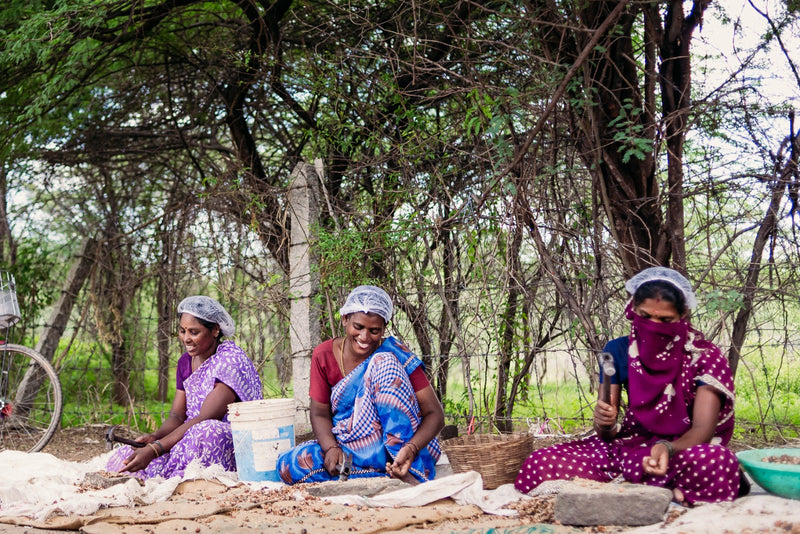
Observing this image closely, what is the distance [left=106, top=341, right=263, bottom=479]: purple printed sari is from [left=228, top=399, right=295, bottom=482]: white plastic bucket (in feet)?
0.80

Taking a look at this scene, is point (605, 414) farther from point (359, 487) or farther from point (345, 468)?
point (345, 468)

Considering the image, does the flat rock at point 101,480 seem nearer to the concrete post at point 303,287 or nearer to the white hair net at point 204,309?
the white hair net at point 204,309

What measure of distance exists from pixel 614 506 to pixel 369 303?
157 centimetres

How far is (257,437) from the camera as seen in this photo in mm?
3969

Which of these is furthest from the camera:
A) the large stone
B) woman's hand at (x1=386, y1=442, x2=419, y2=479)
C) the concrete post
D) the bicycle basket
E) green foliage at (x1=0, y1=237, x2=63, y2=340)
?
green foliage at (x1=0, y1=237, x2=63, y2=340)

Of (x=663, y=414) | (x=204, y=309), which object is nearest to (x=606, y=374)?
(x=663, y=414)

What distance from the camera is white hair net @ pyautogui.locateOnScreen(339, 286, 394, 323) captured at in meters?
3.86

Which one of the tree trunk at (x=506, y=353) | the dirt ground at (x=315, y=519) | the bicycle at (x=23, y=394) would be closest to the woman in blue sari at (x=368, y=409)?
the dirt ground at (x=315, y=519)

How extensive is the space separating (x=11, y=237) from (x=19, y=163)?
0.87 m

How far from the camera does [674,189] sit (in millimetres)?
4293

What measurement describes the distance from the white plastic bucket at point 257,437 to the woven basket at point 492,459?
2.98 feet

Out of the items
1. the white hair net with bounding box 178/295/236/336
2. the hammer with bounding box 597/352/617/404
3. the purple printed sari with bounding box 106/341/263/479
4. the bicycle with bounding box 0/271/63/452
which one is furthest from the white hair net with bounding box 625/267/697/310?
the bicycle with bounding box 0/271/63/452

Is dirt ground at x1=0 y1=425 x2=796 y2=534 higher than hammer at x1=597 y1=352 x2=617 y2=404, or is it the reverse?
hammer at x1=597 y1=352 x2=617 y2=404

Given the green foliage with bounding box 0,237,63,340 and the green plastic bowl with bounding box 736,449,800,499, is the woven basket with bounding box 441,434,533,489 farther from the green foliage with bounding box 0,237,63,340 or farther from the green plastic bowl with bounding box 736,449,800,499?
the green foliage with bounding box 0,237,63,340
